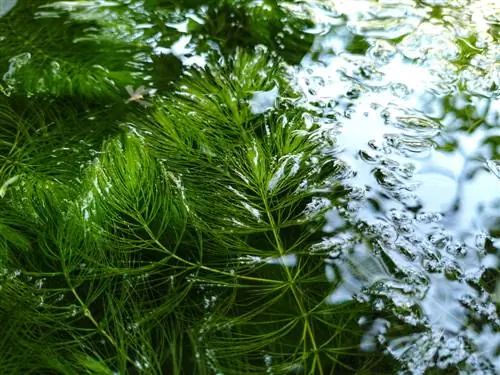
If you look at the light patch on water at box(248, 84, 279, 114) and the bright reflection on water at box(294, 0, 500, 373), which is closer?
the bright reflection on water at box(294, 0, 500, 373)

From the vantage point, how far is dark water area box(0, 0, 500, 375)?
0.95m

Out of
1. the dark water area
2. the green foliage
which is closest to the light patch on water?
the dark water area

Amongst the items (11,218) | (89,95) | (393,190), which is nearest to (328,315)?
(393,190)

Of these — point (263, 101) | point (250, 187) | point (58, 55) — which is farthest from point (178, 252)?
point (58, 55)

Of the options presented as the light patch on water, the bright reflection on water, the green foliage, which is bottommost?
the bright reflection on water

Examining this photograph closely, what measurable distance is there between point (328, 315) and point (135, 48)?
31.5 inches

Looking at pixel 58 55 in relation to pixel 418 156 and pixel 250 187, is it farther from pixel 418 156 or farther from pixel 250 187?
pixel 418 156

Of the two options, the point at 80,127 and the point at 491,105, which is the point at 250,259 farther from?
the point at 491,105

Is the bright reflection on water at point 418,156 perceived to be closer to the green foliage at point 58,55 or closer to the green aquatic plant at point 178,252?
the green aquatic plant at point 178,252

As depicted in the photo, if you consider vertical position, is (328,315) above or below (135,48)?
below

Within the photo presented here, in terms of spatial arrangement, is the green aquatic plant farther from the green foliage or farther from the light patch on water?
the green foliage

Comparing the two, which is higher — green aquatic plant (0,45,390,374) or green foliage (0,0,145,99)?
green foliage (0,0,145,99)

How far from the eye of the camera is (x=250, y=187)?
1.10 meters

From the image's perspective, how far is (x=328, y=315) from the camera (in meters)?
0.96
